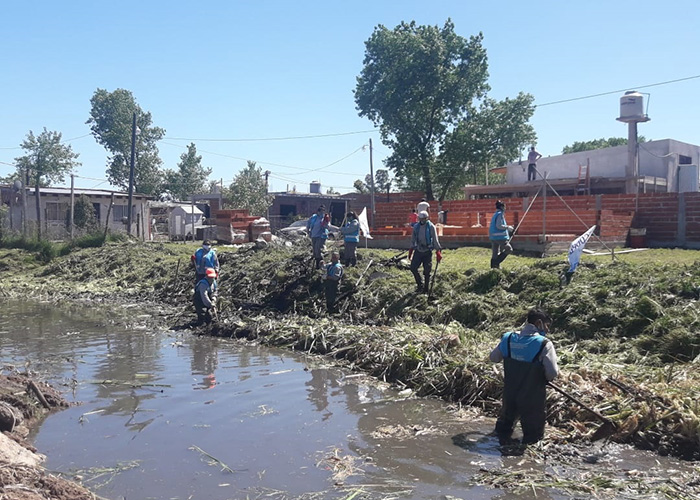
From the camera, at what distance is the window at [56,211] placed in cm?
3350

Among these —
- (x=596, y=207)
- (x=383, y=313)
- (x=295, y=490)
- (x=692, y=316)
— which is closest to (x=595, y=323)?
(x=692, y=316)

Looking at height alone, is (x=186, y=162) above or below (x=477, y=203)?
above

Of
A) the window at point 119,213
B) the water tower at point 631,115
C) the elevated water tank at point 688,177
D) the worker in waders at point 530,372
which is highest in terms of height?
the water tower at point 631,115

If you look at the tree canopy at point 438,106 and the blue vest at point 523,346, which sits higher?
the tree canopy at point 438,106

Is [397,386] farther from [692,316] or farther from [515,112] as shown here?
[515,112]

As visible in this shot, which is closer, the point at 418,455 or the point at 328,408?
the point at 418,455

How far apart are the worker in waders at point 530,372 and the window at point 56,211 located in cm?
3135

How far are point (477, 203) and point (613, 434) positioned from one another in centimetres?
2130

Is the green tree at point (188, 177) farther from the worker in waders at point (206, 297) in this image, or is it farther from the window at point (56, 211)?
the worker in waders at point (206, 297)

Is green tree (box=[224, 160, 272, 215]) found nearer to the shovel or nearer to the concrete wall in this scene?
the concrete wall

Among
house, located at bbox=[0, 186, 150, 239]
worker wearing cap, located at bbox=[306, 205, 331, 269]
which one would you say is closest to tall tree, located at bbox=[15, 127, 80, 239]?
house, located at bbox=[0, 186, 150, 239]

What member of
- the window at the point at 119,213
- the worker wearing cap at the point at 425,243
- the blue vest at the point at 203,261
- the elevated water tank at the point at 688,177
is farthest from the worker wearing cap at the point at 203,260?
the elevated water tank at the point at 688,177

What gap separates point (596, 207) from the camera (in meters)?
23.5

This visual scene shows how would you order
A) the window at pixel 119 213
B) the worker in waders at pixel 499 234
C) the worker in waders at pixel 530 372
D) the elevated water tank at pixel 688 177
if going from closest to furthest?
the worker in waders at pixel 530 372
the worker in waders at pixel 499 234
the elevated water tank at pixel 688 177
the window at pixel 119 213
